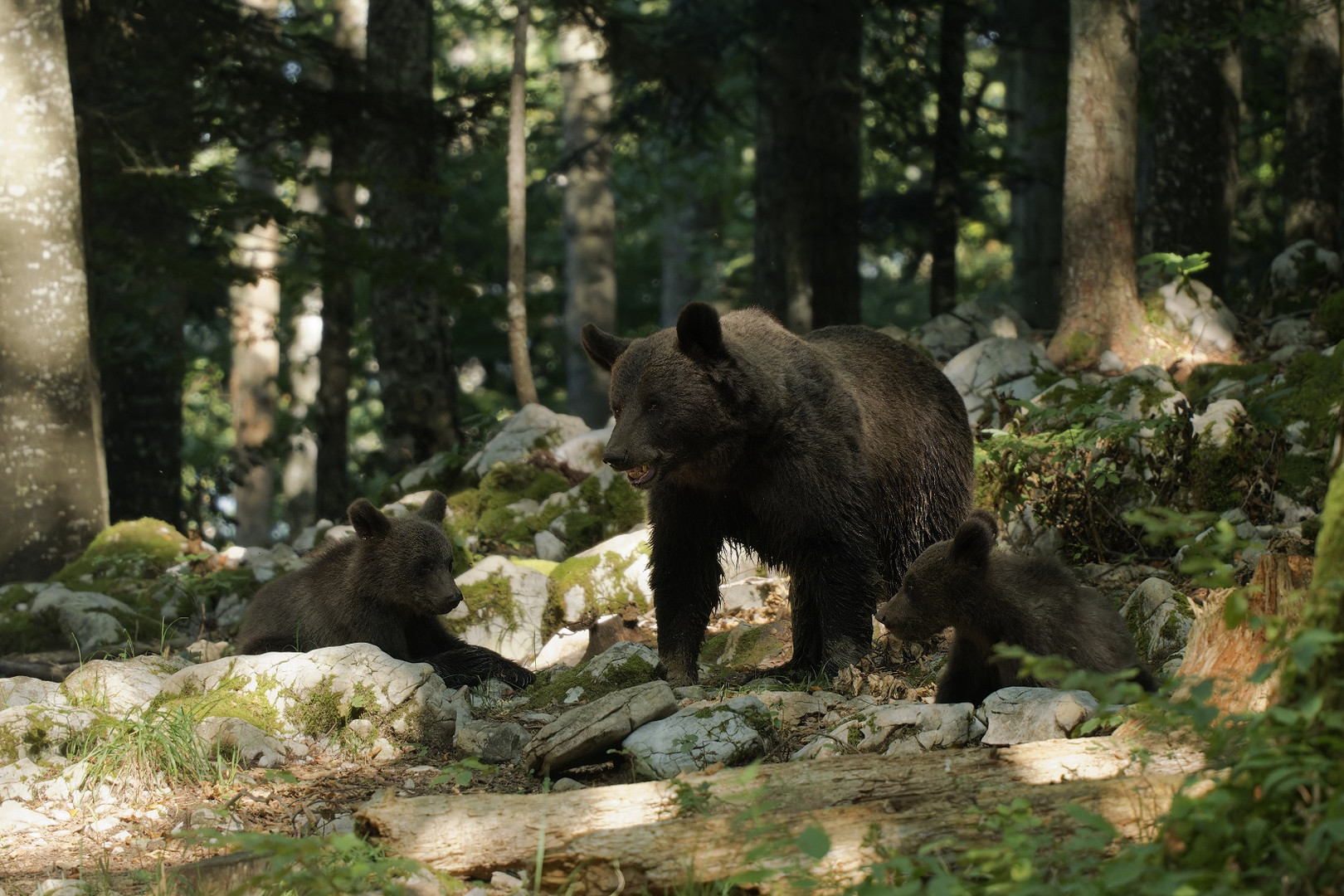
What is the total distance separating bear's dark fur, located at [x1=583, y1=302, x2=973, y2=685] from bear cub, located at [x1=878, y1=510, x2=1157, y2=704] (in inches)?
22.4

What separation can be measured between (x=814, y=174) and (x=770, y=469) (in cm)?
1093

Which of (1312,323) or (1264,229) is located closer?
(1312,323)

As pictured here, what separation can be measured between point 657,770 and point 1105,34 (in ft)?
30.0

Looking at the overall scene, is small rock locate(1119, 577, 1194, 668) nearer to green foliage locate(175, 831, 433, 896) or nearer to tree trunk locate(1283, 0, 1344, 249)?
green foliage locate(175, 831, 433, 896)

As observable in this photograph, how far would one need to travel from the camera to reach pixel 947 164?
16.6 metres

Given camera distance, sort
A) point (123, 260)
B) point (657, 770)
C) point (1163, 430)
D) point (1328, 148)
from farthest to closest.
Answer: point (1328, 148) < point (123, 260) < point (1163, 430) < point (657, 770)

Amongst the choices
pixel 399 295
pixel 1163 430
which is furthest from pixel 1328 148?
pixel 399 295

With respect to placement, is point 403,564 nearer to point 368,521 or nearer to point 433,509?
point 368,521

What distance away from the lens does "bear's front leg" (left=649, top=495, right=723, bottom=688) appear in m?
6.60

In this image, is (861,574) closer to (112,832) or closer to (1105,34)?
(112,832)

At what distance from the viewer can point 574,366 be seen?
2234cm

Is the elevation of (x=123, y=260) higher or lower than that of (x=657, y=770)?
higher

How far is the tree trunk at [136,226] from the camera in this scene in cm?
1195

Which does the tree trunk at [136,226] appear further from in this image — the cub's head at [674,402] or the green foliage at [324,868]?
the green foliage at [324,868]
